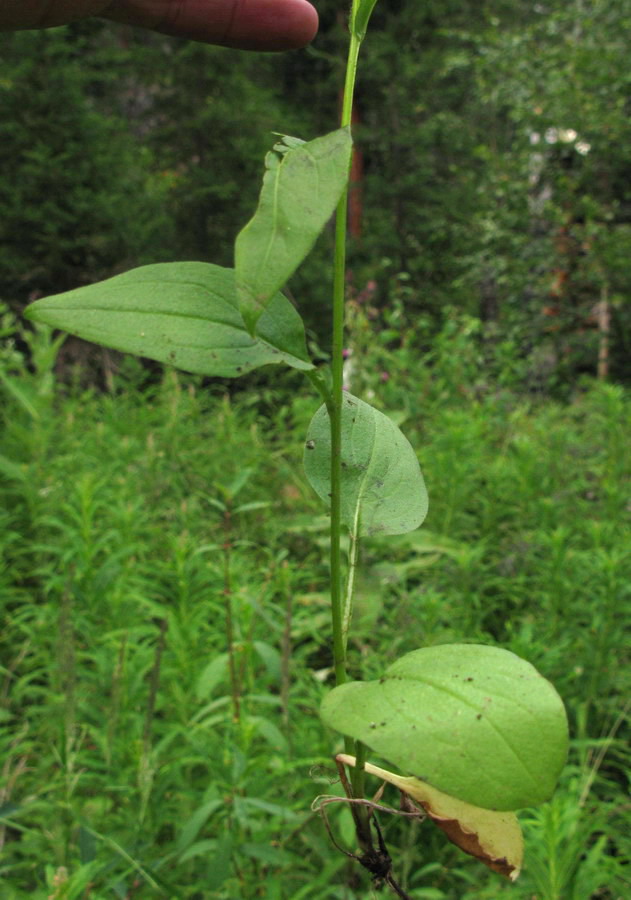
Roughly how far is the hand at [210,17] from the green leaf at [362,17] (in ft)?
1.01

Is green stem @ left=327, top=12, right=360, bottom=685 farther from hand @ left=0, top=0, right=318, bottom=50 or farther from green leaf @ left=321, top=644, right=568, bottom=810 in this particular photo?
hand @ left=0, top=0, right=318, bottom=50

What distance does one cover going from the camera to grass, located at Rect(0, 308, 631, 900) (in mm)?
1030

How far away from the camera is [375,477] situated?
39 cm

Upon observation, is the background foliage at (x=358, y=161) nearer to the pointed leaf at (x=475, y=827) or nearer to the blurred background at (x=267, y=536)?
the blurred background at (x=267, y=536)

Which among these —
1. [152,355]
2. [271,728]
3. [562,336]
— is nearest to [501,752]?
[152,355]

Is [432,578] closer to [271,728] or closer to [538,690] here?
[271,728]

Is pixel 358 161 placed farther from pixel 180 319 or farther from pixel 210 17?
pixel 180 319

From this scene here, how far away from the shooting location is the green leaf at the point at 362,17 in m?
0.31

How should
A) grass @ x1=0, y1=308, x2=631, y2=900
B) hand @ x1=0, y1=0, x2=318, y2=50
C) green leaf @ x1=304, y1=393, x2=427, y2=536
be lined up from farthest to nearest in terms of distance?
grass @ x1=0, y1=308, x2=631, y2=900
hand @ x1=0, y1=0, x2=318, y2=50
green leaf @ x1=304, y1=393, x2=427, y2=536

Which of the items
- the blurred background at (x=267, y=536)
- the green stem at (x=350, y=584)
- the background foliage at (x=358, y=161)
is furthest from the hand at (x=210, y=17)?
the background foliage at (x=358, y=161)

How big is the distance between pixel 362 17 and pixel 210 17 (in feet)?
1.14

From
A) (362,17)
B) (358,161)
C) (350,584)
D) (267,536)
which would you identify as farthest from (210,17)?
(358,161)

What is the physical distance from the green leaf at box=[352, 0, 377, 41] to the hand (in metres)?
0.31

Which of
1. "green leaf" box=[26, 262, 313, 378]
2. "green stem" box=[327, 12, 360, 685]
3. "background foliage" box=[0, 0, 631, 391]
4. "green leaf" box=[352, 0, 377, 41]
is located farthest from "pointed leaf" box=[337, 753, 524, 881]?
"background foliage" box=[0, 0, 631, 391]
